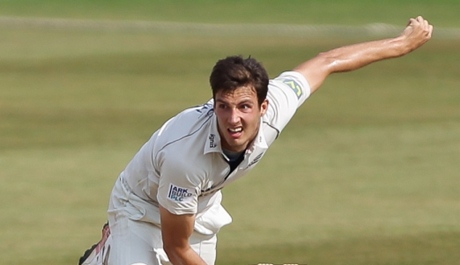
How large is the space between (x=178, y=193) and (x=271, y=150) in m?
5.62

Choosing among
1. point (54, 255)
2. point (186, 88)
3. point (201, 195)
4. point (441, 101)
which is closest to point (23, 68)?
point (186, 88)

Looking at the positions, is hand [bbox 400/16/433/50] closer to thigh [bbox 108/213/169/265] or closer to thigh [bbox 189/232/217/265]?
thigh [bbox 189/232/217/265]

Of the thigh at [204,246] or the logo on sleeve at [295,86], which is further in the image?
the thigh at [204,246]

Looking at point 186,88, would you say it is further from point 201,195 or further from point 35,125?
point 201,195

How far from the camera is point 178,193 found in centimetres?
519

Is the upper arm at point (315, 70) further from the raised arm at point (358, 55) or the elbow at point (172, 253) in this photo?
the elbow at point (172, 253)

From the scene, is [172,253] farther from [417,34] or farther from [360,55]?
[417,34]

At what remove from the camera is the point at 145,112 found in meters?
12.5

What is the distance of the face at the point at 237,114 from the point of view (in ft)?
16.5

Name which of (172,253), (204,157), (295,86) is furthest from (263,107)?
(172,253)

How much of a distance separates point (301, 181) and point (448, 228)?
1646mm

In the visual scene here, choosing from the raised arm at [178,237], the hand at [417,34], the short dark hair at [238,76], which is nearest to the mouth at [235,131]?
the short dark hair at [238,76]

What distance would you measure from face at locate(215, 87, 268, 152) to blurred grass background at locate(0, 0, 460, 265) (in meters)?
2.57

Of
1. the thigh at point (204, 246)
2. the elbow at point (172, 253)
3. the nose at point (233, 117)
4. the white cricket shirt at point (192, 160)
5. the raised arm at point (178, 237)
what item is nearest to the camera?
the nose at point (233, 117)
